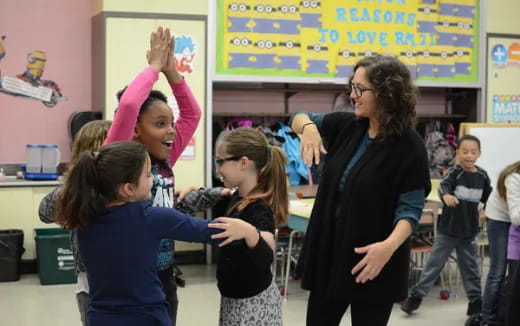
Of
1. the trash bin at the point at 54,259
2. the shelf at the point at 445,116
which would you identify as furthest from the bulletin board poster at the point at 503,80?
the trash bin at the point at 54,259

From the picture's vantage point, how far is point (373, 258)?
2.13 metres

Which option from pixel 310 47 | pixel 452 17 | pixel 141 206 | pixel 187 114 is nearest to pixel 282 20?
pixel 310 47

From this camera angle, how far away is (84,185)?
194 cm

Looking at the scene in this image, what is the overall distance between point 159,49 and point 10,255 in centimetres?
402

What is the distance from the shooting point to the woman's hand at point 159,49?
2209 millimetres

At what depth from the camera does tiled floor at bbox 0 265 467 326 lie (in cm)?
469

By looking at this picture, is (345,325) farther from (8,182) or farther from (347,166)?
(8,182)

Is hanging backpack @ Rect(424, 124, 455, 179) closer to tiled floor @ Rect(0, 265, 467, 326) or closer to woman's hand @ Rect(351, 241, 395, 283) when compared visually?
tiled floor @ Rect(0, 265, 467, 326)

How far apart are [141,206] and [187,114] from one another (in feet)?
2.11

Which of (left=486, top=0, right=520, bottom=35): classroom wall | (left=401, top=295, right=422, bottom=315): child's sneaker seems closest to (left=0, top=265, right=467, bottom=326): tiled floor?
(left=401, top=295, right=422, bottom=315): child's sneaker

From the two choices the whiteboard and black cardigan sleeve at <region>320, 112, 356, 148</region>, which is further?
the whiteboard

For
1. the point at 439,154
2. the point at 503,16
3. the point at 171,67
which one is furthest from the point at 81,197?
the point at 503,16

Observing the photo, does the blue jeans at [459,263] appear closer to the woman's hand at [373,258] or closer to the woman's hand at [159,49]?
the woman's hand at [373,258]

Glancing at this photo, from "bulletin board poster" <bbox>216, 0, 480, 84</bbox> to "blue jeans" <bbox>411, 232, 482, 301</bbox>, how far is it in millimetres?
2277
